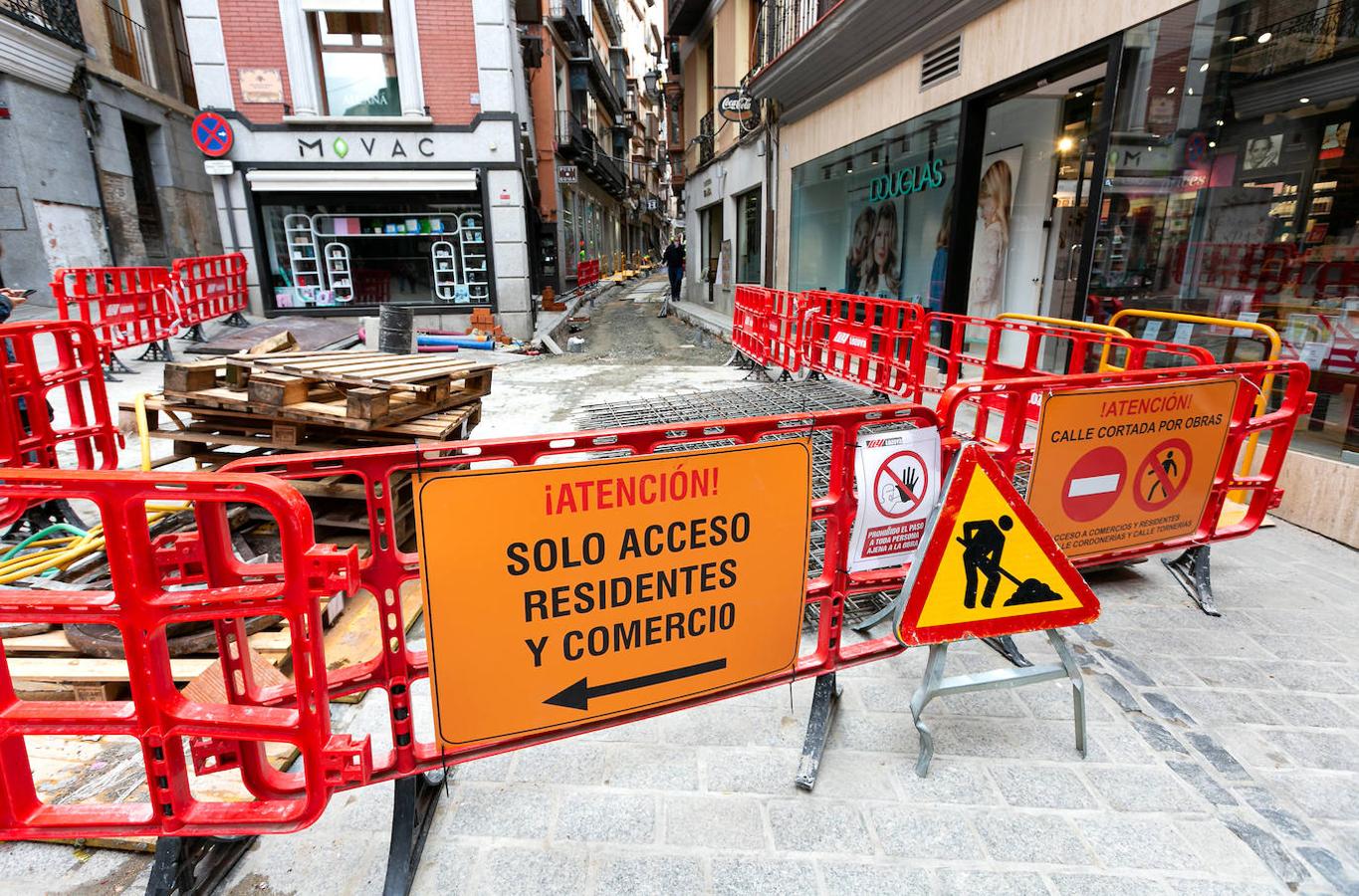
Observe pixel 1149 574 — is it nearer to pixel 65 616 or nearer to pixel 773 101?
pixel 65 616

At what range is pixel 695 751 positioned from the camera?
9.02 feet

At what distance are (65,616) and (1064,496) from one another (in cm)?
382

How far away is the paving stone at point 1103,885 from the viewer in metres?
2.07

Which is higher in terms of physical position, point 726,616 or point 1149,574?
point 726,616

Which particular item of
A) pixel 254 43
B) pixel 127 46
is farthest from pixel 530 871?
pixel 127 46

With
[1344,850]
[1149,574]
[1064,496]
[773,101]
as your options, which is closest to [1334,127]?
[1149,574]

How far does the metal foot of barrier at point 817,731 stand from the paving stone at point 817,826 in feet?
A: 0.31

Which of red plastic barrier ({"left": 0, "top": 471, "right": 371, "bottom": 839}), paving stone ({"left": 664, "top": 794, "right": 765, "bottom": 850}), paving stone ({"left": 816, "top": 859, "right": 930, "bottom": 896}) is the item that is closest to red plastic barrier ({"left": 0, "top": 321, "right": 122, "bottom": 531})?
red plastic barrier ({"left": 0, "top": 471, "right": 371, "bottom": 839})

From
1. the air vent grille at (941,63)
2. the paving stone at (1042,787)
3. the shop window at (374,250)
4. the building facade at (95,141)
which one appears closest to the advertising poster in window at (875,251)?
the air vent grille at (941,63)

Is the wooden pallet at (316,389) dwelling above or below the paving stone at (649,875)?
above

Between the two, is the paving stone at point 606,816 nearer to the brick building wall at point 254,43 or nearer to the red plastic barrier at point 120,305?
the red plastic barrier at point 120,305

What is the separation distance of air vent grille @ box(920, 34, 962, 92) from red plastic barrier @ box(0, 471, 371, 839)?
9.77m

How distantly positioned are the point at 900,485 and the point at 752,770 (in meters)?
1.31

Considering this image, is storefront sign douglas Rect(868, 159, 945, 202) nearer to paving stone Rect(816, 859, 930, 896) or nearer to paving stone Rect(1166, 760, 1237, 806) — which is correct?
paving stone Rect(1166, 760, 1237, 806)
